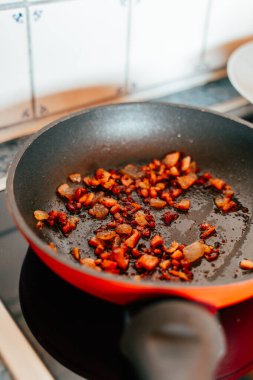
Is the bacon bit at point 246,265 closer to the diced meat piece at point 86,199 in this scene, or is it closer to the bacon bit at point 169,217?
the bacon bit at point 169,217

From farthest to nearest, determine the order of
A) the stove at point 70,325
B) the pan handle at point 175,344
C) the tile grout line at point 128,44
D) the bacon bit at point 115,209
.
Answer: the tile grout line at point 128,44 < the bacon bit at point 115,209 < the stove at point 70,325 < the pan handle at point 175,344

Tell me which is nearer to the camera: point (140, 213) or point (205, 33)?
point (140, 213)

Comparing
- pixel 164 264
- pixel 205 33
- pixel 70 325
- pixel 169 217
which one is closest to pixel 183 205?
pixel 169 217

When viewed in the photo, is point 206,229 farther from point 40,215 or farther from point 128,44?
point 128,44

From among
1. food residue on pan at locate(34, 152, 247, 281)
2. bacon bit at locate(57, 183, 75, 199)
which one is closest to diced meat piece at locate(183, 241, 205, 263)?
food residue on pan at locate(34, 152, 247, 281)

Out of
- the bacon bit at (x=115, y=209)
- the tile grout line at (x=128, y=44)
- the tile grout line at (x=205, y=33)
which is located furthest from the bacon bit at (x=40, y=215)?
the tile grout line at (x=205, y=33)

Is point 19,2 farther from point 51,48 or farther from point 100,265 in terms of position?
point 100,265

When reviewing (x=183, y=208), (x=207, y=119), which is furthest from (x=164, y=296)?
(x=207, y=119)

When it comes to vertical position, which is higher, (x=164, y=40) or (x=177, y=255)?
(x=164, y=40)

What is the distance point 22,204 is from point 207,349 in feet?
1.10

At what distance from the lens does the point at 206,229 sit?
29.7 inches

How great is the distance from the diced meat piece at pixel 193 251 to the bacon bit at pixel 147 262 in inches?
2.0

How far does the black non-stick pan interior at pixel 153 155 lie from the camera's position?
28.6 inches

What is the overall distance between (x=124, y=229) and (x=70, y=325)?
174 millimetres
